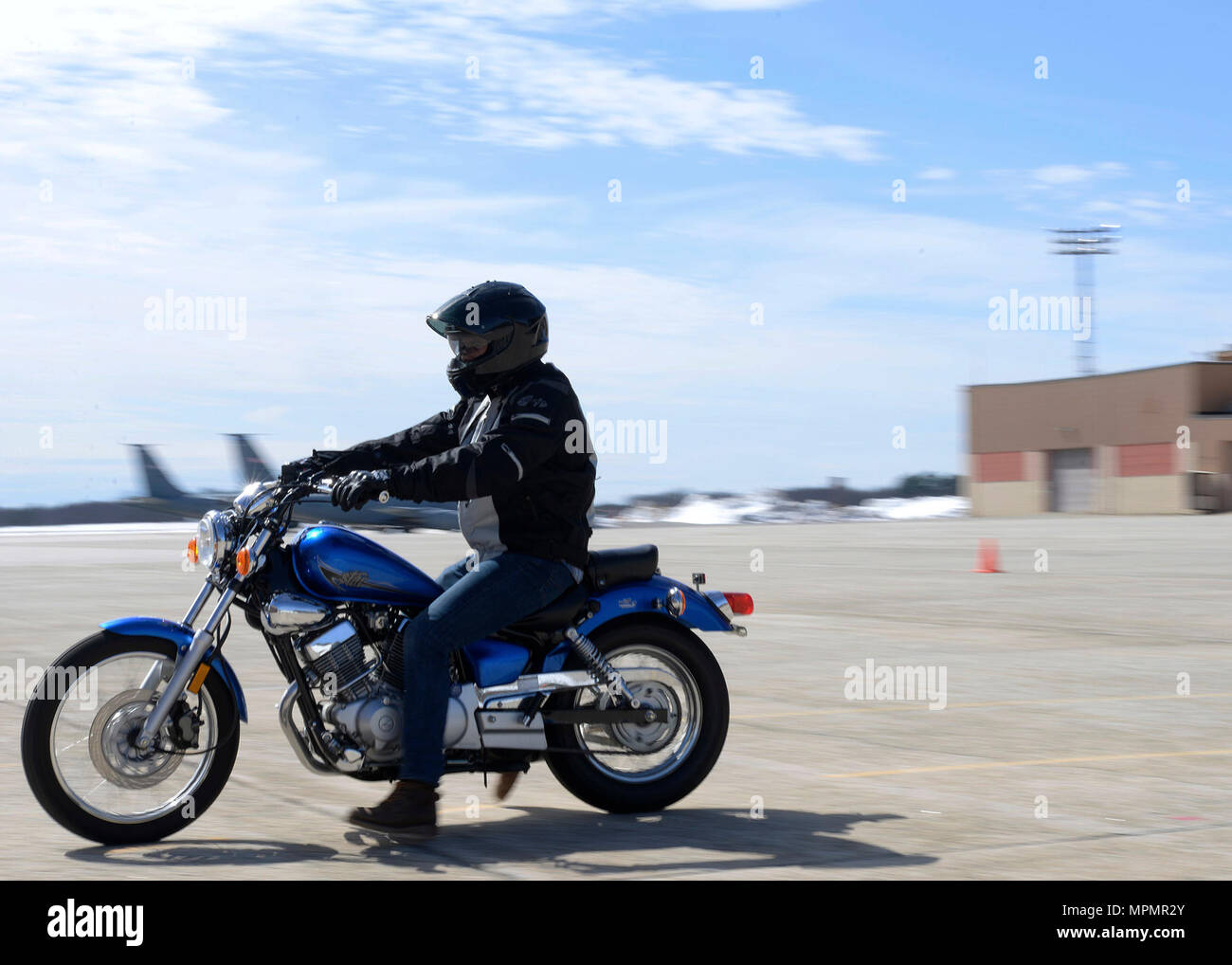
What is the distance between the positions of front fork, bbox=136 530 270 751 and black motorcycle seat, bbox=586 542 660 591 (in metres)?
1.38

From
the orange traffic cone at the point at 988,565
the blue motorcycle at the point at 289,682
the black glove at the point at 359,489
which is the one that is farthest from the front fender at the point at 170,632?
the orange traffic cone at the point at 988,565

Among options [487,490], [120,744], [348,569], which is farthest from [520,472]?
[120,744]

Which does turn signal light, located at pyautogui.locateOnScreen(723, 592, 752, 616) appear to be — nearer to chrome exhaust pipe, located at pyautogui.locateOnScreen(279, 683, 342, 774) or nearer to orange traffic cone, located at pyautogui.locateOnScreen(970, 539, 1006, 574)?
chrome exhaust pipe, located at pyautogui.locateOnScreen(279, 683, 342, 774)

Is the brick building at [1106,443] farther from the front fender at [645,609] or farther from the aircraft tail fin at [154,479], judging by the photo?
the front fender at [645,609]

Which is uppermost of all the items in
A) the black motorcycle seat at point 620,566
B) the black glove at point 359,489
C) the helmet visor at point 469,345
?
the helmet visor at point 469,345

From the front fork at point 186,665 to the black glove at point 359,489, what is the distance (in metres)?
0.38

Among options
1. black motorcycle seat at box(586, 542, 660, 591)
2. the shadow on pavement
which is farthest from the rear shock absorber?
the shadow on pavement

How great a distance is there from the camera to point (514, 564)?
6.30 meters

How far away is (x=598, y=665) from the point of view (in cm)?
658

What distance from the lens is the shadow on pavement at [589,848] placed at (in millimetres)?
5762

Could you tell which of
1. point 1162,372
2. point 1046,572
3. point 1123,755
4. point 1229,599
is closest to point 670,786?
point 1123,755

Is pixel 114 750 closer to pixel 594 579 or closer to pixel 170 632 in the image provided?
pixel 170 632

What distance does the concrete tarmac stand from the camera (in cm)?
580
